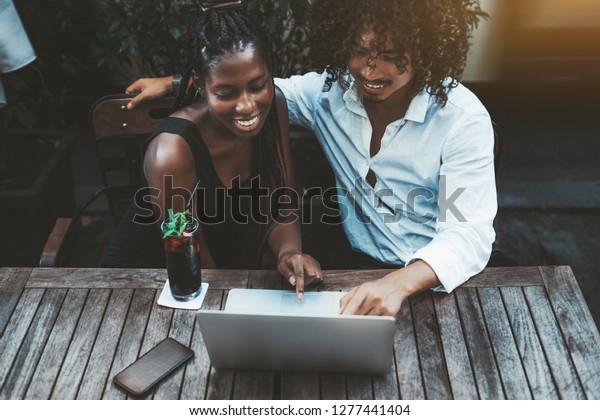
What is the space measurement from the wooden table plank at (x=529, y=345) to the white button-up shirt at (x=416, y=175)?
0.12 meters

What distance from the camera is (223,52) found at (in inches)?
67.1

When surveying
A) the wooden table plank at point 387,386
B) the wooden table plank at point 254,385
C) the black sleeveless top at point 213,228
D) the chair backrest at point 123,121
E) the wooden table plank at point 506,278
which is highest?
the chair backrest at point 123,121

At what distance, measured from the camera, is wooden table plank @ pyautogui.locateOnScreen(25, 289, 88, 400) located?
4.65 feet

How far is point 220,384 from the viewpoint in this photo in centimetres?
142

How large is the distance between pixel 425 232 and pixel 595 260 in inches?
58.1

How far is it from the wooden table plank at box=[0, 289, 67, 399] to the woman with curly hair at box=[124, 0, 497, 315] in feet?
2.36

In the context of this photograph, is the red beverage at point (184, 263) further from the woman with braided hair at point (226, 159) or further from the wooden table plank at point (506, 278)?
the wooden table plank at point (506, 278)

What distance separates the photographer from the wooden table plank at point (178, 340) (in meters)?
1.40

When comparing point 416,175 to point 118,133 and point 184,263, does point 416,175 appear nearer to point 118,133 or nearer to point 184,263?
point 184,263

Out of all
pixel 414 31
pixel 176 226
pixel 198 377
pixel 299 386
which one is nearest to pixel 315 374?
pixel 299 386

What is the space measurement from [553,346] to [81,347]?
1.10 m

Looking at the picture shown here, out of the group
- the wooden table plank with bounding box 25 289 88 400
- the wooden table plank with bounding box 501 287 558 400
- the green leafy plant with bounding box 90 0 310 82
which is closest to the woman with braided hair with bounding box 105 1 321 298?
the wooden table plank with bounding box 25 289 88 400

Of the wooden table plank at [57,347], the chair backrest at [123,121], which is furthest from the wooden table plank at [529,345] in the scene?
the chair backrest at [123,121]

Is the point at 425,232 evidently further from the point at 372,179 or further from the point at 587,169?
the point at 587,169
